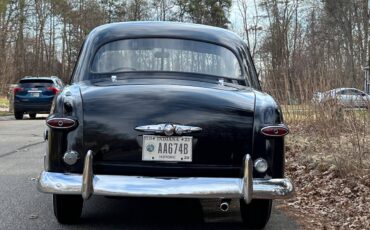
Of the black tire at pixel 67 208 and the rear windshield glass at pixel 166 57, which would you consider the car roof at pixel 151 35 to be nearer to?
the rear windshield glass at pixel 166 57

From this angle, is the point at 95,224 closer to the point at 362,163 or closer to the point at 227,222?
the point at 227,222

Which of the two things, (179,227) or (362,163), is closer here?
(179,227)

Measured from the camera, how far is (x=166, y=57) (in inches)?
209

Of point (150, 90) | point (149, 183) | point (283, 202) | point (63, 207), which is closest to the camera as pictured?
point (149, 183)

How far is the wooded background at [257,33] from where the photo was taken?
444 inches

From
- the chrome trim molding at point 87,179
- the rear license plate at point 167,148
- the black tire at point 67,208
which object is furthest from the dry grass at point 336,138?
the chrome trim molding at point 87,179

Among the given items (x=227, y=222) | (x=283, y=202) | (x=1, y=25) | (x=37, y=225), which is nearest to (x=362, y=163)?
(x=283, y=202)

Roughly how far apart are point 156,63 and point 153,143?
1.24m

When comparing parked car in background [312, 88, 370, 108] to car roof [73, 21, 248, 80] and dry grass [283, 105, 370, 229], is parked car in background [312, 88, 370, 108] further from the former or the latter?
car roof [73, 21, 248, 80]

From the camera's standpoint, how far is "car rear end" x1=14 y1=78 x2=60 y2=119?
21266mm

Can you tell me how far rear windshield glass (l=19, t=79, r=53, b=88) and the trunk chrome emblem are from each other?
18103 mm

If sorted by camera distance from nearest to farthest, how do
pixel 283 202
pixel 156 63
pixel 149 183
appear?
pixel 149 183
pixel 156 63
pixel 283 202

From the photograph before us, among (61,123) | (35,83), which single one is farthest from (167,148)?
(35,83)

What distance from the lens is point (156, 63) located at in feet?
17.2
